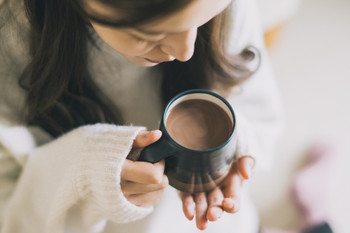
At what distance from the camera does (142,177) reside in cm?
54

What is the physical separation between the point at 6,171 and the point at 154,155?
1.43 ft

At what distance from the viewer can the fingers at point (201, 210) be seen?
61 cm

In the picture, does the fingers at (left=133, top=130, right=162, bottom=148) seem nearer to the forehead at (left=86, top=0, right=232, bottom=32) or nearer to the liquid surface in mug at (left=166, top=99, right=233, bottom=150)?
the liquid surface in mug at (left=166, top=99, right=233, bottom=150)

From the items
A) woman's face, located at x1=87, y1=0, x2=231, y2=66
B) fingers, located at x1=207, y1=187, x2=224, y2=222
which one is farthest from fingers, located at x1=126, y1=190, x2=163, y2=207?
woman's face, located at x1=87, y1=0, x2=231, y2=66

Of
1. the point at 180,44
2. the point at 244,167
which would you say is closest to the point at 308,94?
the point at 244,167

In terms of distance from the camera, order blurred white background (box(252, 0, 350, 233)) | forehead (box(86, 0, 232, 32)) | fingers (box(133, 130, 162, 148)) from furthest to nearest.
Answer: blurred white background (box(252, 0, 350, 233))
fingers (box(133, 130, 162, 148))
forehead (box(86, 0, 232, 32))

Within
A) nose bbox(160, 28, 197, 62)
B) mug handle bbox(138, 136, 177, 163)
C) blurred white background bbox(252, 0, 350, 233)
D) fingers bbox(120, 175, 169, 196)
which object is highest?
nose bbox(160, 28, 197, 62)

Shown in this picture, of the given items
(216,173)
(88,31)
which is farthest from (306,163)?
(88,31)

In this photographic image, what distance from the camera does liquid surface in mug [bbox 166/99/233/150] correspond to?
1.83 feet

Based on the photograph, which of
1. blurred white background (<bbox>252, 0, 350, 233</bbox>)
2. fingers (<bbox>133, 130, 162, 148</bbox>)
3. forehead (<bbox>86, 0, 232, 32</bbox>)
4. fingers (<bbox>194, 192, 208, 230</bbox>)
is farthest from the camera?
blurred white background (<bbox>252, 0, 350, 233</bbox>)

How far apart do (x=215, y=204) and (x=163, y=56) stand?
0.27 meters

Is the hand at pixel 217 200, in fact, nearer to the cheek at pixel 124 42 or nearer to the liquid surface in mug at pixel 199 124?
the liquid surface in mug at pixel 199 124

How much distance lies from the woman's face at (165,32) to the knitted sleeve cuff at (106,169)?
14cm

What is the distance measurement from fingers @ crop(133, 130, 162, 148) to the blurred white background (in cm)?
69
